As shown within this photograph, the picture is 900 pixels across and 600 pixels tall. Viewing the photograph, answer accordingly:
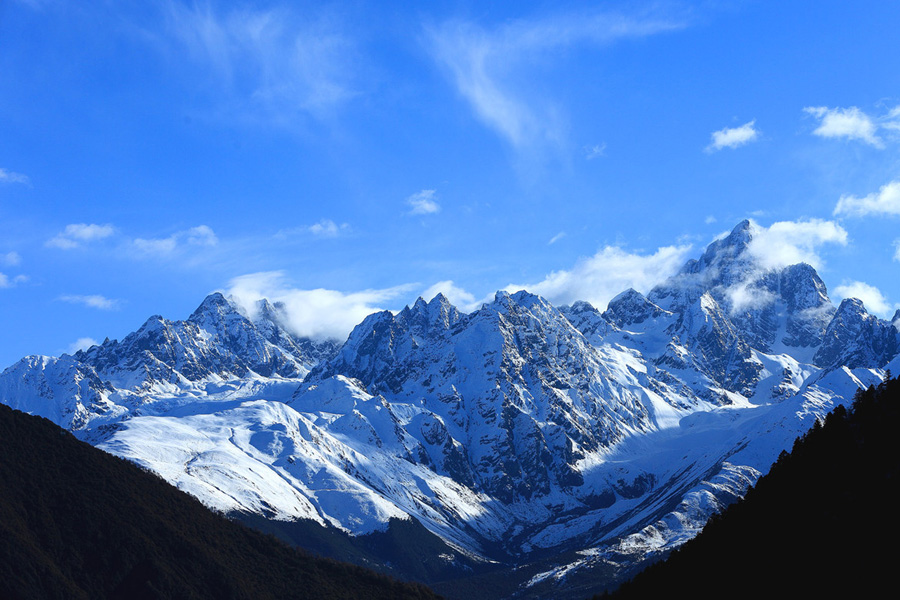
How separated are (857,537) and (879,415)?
32.6m

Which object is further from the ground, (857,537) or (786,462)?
(786,462)

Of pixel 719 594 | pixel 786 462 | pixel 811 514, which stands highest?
pixel 786 462

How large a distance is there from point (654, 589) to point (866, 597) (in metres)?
53.7

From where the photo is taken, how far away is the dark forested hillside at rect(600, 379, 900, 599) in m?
126

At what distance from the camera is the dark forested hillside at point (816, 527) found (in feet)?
412

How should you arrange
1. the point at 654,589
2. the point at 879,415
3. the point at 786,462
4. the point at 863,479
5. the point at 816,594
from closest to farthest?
the point at 816,594
the point at 863,479
the point at 879,415
the point at 654,589
the point at 786,462

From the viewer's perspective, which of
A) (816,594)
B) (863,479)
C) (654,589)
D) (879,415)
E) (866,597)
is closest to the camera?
(866,597)

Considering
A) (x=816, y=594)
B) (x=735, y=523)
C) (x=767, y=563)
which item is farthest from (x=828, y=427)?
(x=816, y=594)

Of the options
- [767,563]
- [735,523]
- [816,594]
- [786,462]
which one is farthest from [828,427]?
[816,594]

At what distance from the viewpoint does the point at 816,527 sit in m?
140

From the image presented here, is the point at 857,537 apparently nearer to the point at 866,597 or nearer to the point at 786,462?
the point at 866,597

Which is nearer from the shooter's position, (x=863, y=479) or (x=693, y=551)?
(x=863, y=479)

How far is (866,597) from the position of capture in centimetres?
11588

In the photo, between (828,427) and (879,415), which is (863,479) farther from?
(828,427)
